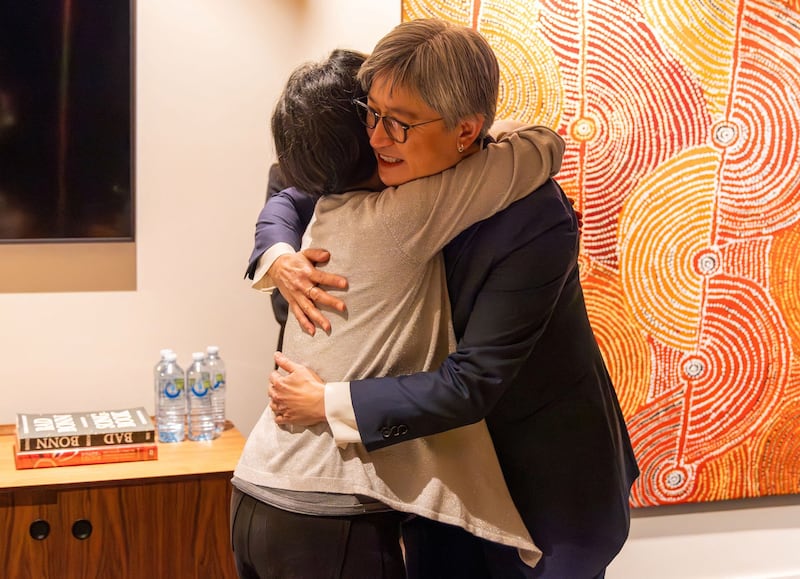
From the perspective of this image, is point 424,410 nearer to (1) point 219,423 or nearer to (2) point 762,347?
(1) point 219,423

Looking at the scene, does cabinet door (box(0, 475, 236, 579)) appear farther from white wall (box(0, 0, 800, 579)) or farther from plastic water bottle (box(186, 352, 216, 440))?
white wall (box(0, 0, 800, 579))

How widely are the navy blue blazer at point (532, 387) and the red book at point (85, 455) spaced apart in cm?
85

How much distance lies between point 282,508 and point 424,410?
0.79ft

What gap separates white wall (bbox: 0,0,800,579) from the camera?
98.2 inches

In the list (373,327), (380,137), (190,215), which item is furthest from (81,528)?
(380,137)

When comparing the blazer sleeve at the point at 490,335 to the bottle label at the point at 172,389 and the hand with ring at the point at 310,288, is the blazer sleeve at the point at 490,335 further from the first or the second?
the bottle label at the point at 172,389

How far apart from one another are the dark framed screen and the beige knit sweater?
1.27 m

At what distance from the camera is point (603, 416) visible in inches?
60.6

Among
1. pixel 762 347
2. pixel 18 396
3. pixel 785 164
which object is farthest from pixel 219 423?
pixel 785 164

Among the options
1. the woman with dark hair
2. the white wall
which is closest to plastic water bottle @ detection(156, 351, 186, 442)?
the white wall

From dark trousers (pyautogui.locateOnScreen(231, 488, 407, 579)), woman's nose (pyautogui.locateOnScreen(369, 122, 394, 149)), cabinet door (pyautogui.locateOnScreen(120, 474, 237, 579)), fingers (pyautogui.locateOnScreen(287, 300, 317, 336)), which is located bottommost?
cabinet door (pyautogui.locateOnScreen(120, 474, 237, 579))

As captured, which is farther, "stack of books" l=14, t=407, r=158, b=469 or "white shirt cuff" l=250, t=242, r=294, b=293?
"stack of books" l=14, t=407, r=158, b=469

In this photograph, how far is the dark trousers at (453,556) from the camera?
153cm

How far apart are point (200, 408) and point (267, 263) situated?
1007mm
